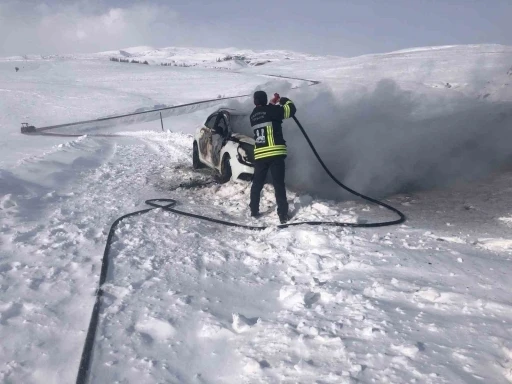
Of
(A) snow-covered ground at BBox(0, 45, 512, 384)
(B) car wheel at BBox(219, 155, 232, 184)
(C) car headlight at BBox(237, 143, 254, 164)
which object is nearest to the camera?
(A) snow-covered ground at BBox(0, 45, 512, 384)

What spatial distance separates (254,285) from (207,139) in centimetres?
595

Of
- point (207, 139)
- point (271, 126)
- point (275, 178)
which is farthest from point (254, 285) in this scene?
point (207, 139)

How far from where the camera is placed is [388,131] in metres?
9.51

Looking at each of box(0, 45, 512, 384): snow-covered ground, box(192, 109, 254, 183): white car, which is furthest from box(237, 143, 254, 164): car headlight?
box(0, 45, 512, 384): snow-covered ground

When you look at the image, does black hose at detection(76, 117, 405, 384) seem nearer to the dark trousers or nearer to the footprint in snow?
the dark trousers

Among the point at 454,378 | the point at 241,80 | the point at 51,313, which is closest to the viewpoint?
the point at 454,378

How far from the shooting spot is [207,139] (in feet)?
33.1

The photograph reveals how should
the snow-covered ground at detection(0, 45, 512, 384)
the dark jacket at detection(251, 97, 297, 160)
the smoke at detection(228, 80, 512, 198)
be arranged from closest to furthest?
the snow-covered ground at detection(0, 45, 512, 384)
the dark jacket at detection(251, 97, 297, 160)
the smoke at detection(228, 80, 512, 198)

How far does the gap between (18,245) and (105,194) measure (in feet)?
9.43

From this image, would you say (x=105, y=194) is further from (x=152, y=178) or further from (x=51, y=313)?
(x=51, y=313)

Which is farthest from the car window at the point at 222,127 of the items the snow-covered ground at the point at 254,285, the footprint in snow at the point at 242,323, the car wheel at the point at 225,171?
the footprint in snow at the point at 242,323

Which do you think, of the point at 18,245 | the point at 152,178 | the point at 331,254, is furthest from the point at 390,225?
the point at 152,178

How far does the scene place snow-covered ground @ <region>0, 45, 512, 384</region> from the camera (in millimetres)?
3236

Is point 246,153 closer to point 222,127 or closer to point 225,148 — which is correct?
point 225,148
